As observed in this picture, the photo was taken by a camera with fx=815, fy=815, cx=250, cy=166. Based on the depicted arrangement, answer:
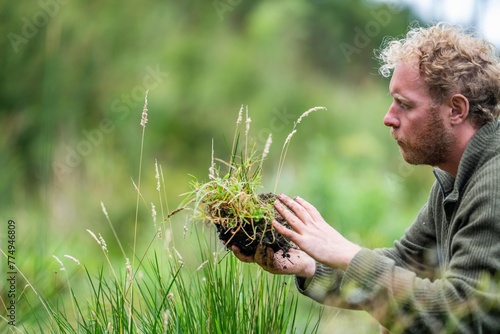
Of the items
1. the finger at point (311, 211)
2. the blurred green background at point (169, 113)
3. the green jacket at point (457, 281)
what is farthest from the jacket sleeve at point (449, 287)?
the blurred green background at point (169, 113)

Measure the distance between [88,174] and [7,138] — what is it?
1.15 m

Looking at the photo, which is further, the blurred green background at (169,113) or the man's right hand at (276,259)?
the blurred green background at (169,113)

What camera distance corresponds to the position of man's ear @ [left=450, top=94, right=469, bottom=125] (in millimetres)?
Answer: 2797

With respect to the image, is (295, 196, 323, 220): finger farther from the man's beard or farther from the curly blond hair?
the curly blond hair

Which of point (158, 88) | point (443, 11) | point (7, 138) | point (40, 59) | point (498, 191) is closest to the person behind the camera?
point (498, 191)

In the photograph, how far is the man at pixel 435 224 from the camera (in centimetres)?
243

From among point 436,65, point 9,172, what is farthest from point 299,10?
point 436,65

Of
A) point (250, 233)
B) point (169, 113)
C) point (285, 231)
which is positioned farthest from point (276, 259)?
point (169, 113)

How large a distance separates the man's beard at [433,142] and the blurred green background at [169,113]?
141cm

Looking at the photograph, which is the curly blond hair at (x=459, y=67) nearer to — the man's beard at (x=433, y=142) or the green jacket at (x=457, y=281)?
the man's beard at (x=433, y=142)

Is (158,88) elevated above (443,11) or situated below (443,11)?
below

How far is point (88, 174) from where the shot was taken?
930cm

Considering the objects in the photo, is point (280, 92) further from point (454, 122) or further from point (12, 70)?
point (454, 122)

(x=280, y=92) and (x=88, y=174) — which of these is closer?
(x=88, y=174)
